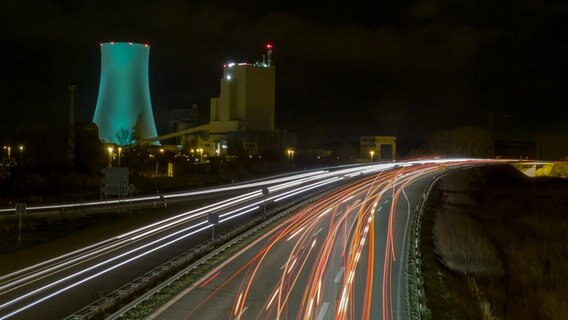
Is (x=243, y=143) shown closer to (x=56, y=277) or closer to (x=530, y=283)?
(x=530, y=283)

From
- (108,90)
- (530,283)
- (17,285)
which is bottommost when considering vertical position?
(530,283)

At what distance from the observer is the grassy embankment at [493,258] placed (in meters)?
13.6

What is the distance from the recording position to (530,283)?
18.3m

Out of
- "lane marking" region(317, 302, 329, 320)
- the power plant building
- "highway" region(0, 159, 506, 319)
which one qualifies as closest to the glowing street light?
the power plant building

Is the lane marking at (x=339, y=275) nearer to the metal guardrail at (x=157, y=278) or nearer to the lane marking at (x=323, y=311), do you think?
the lane marking at (x=323, y=311)

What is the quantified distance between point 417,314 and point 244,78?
51.0 m

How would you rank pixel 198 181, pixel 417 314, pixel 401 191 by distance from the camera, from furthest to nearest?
pixel 198 181 < pixel 401 191 < pixel 417 314

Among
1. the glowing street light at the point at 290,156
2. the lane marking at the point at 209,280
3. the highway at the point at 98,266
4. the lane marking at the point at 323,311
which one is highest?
the glowing street light at the point at 290,156

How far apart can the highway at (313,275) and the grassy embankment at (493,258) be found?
100 cm

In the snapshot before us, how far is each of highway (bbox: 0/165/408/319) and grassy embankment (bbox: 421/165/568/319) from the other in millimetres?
6233

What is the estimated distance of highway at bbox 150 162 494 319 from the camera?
966 centimetres

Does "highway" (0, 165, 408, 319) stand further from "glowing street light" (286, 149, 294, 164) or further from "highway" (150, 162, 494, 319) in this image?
"glowing street light" (286, 149, 294, 164)

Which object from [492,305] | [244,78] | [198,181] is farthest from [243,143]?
[492,305]

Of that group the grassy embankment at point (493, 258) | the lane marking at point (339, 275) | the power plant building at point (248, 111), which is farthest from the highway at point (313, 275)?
the power plant building at point (248, 111)
